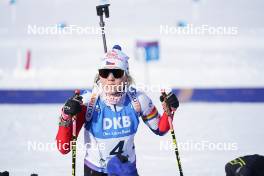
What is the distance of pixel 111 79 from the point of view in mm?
5461

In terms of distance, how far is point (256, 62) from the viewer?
71.3ft

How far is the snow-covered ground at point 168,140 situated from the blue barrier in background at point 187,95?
0.71 m

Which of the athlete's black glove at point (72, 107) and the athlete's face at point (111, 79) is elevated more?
the athlete's face at point (111, 79)

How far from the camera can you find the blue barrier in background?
14141 millimetres

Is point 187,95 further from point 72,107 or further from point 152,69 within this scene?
point 72,107

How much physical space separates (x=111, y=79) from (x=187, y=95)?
9.53 metres

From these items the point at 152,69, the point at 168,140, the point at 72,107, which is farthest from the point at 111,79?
the point at 152,69

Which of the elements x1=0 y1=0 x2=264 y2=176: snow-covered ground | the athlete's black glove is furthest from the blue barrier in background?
the athlete's black glove

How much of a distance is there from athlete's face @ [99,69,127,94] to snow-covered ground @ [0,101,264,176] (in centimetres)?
298

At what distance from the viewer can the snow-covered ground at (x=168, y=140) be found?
8.52 metres

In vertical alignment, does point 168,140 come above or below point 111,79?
below

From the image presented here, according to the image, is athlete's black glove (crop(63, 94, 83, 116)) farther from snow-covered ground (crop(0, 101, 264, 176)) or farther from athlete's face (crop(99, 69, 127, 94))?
snow-covered ground (crop(0, 101, 264, 176))

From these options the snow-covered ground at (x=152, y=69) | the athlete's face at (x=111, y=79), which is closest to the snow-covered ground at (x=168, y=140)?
the snow-covered ground at (x=152, y=69)

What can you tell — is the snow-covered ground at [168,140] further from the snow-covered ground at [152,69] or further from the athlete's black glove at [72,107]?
the athlete's black glove at [72,107]
